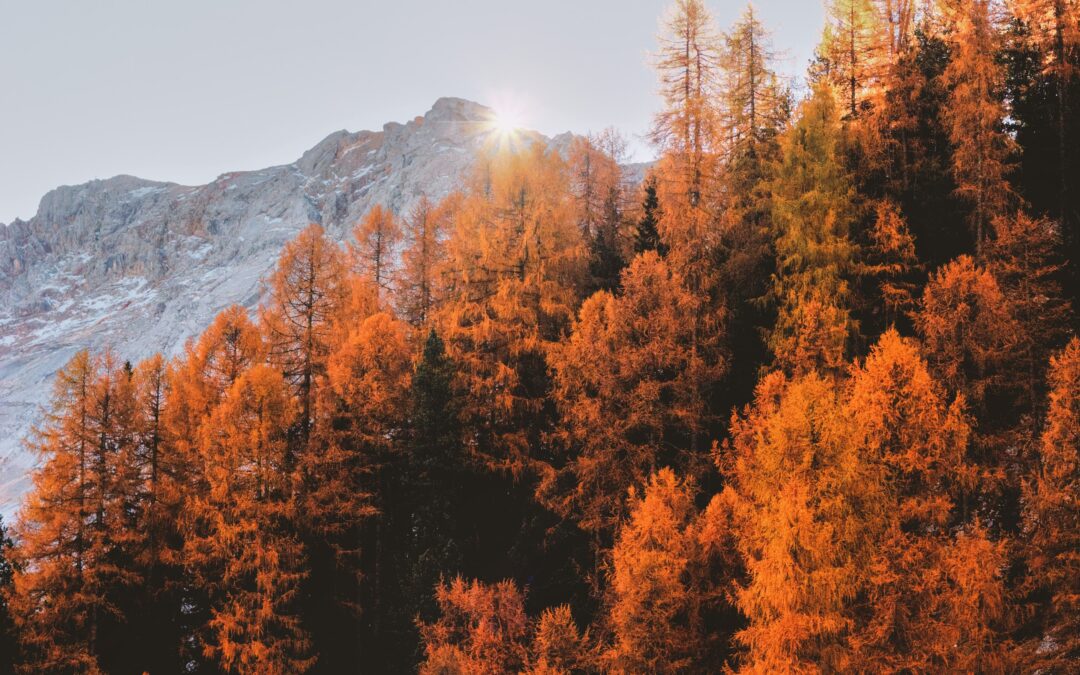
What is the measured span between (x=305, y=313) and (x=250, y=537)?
8.37 metres

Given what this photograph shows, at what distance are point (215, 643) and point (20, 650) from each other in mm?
5858

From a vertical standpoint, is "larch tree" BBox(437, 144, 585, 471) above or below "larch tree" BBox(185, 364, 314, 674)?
above

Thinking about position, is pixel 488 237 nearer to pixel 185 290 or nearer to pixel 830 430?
pixel 830 430

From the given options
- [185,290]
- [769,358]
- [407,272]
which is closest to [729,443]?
[769,358]

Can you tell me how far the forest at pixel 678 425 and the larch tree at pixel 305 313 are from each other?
140 millimetres

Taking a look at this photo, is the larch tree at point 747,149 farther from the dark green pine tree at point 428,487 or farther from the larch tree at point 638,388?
the dark green pine tree at point 428,487

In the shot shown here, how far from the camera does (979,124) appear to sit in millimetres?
19047

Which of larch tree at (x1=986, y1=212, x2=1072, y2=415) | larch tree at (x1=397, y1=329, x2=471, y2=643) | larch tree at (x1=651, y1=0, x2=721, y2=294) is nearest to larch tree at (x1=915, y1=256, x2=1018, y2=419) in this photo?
larch tree at (x1=986, y1=212, x2=1072, y2=415)

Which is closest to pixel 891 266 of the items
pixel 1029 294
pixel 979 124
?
pixel 1029 294

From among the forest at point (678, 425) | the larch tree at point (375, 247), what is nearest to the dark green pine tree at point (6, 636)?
the forest at point (678, 425)

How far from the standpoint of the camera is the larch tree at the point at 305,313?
2542 centimetres

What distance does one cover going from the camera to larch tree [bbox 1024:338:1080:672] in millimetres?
13289

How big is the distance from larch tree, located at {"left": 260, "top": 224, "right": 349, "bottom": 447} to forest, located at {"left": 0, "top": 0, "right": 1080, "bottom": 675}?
14 cm

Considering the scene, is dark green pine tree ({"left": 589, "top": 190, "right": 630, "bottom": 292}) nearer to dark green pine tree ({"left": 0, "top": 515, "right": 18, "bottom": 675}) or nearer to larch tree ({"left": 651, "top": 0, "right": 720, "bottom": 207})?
larch tree ({"left": 651, "top": 0, "right": 720, "bottom": 207})
